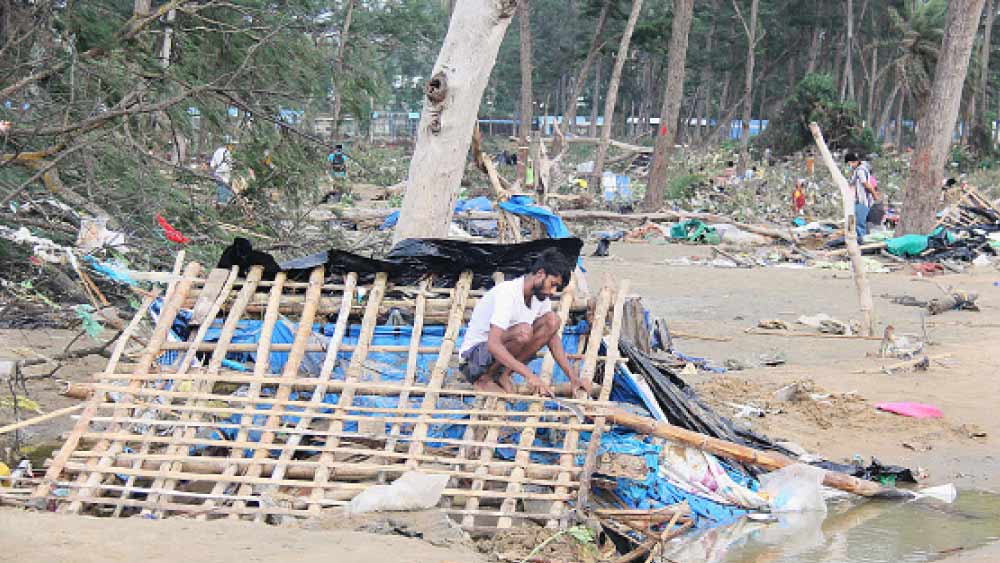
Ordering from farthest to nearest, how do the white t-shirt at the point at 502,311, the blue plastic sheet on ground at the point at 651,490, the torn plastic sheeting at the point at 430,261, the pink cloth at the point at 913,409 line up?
1. the pink cloth at the point at 913,409
2. the torn plastic sheeting at the point at 430,261
3. the white t-shirt at the point at 502,311
4. the blue plastic sheet on ground at the point at 651,490

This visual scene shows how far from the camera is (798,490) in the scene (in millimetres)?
5914

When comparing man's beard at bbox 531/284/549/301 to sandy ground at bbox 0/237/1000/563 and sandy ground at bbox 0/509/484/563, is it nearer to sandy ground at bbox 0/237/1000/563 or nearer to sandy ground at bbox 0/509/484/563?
sandy ground at bbox 0/237/1000/563

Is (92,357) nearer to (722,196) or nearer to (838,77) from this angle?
(722,196)

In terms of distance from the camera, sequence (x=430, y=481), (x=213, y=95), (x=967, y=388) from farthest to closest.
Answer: (x=213, y=95)
(x=967, y=388)
(x=430, y=481)

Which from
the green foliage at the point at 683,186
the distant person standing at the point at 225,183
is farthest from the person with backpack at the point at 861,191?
the distant person standing at the point at 225,183

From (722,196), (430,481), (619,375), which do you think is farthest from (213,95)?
(722,196)

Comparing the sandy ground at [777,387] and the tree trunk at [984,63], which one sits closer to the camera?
the sandy ground at [777,387]

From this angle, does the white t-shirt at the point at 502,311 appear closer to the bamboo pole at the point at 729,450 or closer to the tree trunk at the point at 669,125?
the bamboo pole at the point at 729,450

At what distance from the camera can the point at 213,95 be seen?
9297mm

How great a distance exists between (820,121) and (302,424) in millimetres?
30312

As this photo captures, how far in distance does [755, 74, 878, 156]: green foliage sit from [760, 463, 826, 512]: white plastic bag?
28597 millimetres

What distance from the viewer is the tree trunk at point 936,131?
16953 mm

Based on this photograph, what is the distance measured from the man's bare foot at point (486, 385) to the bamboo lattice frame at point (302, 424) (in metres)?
0.06

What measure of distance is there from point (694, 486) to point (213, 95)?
17.8ft
